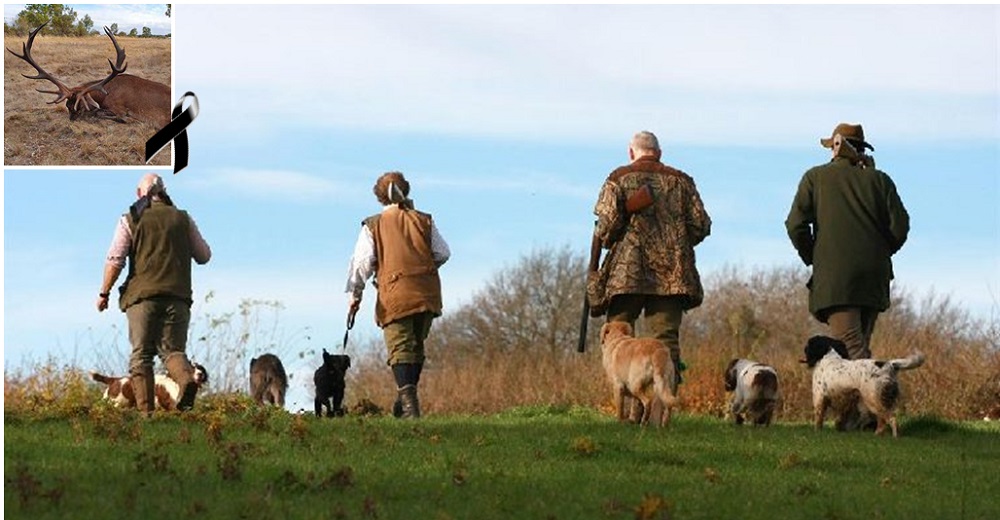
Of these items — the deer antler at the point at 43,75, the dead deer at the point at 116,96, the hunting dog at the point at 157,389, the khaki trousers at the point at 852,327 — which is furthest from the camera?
the deer antler at the point at 43,75

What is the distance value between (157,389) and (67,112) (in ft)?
11.8

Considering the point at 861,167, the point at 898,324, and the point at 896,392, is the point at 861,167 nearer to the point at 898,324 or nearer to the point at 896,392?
the point at 896,392

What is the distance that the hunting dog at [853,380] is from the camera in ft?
48.6

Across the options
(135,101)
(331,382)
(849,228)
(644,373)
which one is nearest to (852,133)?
(849,228)

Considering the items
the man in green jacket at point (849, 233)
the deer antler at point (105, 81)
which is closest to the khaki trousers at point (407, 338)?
the man in green jacket at point (849, 233)

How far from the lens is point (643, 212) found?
604 inches

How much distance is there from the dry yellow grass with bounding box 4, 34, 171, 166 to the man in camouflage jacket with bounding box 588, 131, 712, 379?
5.86 metres

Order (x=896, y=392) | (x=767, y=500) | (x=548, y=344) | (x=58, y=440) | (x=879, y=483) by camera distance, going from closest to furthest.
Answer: (x=767, y=500), (x=879, y=483), (x=58, y=440), (x=896, y=392), (x=548, y=344)

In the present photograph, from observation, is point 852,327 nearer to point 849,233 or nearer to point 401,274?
point 849,233

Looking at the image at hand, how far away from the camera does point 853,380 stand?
49.7ft

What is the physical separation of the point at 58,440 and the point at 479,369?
685 inches

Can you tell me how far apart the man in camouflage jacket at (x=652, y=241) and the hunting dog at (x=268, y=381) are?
450 cm

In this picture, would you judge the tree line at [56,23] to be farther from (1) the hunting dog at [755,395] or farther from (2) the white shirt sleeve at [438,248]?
(1) the hunting dog at [755,395]

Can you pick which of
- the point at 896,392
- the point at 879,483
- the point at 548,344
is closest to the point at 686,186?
the point at 896,392
